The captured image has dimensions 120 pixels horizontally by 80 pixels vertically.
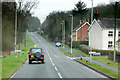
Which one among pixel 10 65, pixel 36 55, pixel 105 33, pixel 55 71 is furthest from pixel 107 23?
pixel 55 71

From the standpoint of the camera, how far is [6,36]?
134ft

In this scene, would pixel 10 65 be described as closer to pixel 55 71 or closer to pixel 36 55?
pixel 36 55

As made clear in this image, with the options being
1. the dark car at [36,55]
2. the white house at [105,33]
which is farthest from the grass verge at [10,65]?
the white house at [105,33]

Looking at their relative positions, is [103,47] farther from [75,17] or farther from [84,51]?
[75,17]

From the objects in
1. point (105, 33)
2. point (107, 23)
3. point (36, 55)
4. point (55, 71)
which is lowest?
point (55, 71)

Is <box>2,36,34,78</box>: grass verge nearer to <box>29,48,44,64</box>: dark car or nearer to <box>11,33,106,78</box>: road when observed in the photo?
<box>11,33,106,78</box>: road

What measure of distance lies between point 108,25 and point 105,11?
34.8m

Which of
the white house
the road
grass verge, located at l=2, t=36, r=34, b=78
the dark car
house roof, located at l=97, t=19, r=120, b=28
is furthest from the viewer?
house roof, located at l=97, t=19, r=120, b=28

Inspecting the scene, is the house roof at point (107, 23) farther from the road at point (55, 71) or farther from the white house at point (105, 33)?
the road at point (55, 71)

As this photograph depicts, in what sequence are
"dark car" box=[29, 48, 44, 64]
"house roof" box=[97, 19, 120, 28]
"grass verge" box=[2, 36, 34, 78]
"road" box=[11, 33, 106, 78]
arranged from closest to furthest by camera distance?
"road" box=[11, 33, 106, 78] < "grass verge" box=[2, 36, 34, 78] < "dark car" box=[29, 48, 44, 64] < "house roof" box=[97, 19, 120, 28]

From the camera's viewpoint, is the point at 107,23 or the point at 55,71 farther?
the point at 107,23

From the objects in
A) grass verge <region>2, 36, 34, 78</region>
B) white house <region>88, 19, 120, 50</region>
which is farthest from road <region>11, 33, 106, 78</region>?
white house <region>88, 19, 120, 50</region>

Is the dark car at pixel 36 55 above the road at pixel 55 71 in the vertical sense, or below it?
above

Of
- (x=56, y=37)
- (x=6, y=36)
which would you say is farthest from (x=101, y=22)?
(x=56, y=37)
